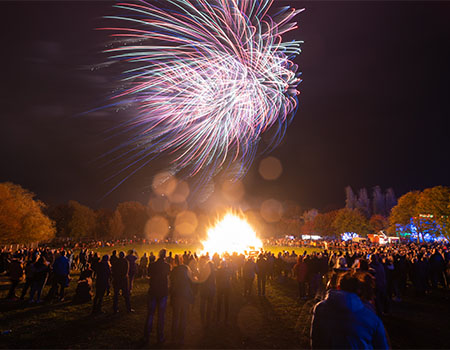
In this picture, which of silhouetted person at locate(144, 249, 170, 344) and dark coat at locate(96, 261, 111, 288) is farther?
dark coat at locate(96, 261, 111, 288)

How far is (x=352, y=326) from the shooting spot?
2.65 m

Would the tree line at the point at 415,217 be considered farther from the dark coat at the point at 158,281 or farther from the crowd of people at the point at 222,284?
the dark coat at the point at 158,281

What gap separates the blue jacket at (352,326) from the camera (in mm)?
2646

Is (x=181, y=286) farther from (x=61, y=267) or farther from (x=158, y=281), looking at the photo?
(x=61, y=267)

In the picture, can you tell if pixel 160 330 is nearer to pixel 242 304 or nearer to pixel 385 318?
pixel 242 304

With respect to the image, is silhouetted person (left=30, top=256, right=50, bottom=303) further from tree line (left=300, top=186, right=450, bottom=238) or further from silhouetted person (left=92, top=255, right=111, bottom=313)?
tree line (left=300, top=186, right=450, bottom=238)

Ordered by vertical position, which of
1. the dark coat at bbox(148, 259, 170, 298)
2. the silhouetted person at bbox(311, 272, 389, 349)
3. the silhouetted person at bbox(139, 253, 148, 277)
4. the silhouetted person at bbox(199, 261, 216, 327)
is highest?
the silhouetted person at bbox(311, 272, 389, 349)

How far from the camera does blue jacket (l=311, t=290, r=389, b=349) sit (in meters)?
2.65

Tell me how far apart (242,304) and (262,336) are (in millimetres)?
3743

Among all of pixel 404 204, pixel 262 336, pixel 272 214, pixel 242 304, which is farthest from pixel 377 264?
pixel 272 214

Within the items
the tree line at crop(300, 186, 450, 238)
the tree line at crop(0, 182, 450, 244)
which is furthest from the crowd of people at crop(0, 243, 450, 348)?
the tree line at crop(300, 186, 450, 238)

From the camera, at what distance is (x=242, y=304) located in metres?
11.2

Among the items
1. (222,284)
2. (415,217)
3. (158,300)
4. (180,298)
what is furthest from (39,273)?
(415,217)

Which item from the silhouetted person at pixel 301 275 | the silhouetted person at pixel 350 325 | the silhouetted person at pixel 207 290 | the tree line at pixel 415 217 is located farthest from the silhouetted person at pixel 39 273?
the tree line at pixel 415 217
